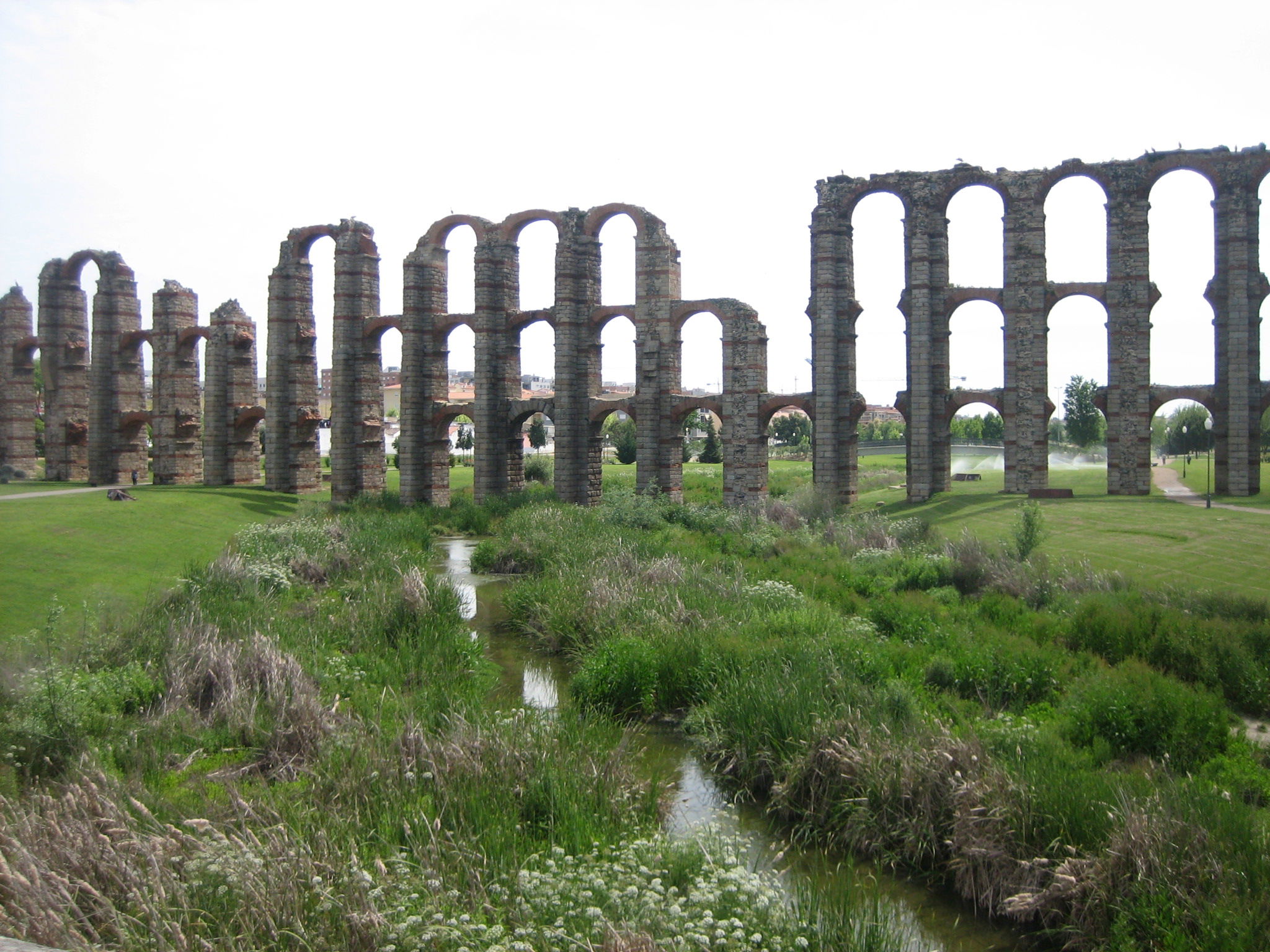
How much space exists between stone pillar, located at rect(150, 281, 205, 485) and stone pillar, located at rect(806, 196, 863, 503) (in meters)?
21.7

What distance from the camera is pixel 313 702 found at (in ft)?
30.3

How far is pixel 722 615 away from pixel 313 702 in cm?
553

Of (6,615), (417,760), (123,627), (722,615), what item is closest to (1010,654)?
(722,615)

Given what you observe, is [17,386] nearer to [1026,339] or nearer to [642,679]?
[1026,339]

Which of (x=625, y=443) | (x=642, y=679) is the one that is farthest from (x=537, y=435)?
(x=642, y=679)

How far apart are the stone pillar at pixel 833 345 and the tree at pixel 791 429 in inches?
1748

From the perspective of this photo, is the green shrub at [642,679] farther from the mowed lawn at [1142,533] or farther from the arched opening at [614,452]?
the arched opening at [614,452]

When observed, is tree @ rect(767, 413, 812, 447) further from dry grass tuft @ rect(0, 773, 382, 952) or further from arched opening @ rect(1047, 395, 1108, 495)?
dry grass tuft @ rect(0, 773, 382, 952)

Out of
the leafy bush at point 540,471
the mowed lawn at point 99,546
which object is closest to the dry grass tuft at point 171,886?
the mowed lawn at point 99,546

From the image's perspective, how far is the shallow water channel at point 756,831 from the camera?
6625 millimetres

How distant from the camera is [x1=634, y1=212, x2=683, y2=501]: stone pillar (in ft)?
94.2

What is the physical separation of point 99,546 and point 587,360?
16155 millimetres

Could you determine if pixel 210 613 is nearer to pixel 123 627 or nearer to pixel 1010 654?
pixel 123 627

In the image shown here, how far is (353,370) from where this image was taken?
108 feet
